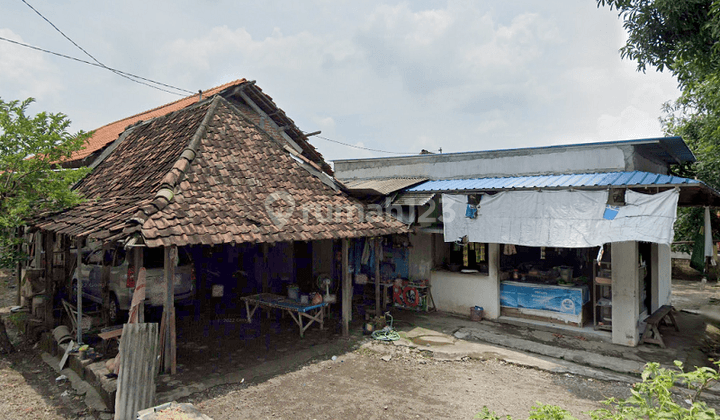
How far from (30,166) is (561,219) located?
11.1 m

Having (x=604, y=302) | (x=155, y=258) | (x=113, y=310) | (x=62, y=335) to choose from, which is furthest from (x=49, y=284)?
(x=604, y=302)

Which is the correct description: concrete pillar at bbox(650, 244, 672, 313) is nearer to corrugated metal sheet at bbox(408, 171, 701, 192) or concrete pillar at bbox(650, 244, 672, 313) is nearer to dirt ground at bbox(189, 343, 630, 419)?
corrugated metal sheet at bbox(408, 171, 701, 192)

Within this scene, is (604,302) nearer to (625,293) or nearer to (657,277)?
(625,293)

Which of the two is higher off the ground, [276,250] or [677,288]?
[276,250]

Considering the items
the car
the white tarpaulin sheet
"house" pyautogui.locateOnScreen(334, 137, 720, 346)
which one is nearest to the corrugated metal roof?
"house" pyautogui.locateOnScreen(334, 137, 720, 346)

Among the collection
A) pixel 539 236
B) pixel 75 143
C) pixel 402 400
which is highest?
pixel 75 143

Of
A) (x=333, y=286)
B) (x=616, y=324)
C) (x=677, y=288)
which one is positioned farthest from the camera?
(x=677, y=288)

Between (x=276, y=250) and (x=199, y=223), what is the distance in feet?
22.2

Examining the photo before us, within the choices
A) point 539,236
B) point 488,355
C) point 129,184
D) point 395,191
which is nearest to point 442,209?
point 395,191

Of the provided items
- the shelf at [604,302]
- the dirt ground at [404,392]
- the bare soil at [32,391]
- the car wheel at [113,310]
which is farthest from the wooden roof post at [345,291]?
the shelf at [604,302]

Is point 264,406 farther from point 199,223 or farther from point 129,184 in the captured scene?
point 129,184

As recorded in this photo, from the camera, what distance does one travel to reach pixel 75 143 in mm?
8461

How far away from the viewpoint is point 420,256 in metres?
11.7

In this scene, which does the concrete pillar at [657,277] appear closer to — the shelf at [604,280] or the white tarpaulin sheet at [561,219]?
the shelf at [604,280]
